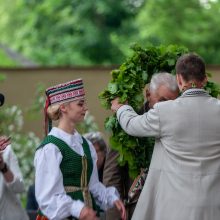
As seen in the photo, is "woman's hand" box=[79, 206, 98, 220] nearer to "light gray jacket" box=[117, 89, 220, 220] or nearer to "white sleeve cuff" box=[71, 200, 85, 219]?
"white sleeve cuff" box=[71, 200, 85, 219]

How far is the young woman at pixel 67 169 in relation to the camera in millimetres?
6164

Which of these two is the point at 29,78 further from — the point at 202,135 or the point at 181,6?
the point at 181,6

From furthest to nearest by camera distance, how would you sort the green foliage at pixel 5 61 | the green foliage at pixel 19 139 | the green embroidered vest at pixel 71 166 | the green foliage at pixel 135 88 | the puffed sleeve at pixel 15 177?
the green foliage at pixel 5 61 < the green foliage at pixel 19 139 < the puffed sleeve at pixel 15 177 < the green foliage at pixel 135 88 < the green embroidered vest at pixel 71 166

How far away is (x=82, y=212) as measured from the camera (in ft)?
20.1

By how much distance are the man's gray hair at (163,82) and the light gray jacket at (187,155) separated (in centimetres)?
47

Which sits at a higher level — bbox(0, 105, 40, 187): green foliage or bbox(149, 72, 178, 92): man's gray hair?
bbox(149, 72, 178, 92): man's gray hair

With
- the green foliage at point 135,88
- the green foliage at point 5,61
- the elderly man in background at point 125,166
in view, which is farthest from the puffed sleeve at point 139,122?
the green foliage at point 5,61

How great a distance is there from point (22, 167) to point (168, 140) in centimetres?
698

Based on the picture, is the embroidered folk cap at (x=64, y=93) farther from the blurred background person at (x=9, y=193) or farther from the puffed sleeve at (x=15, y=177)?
the puffed sleeve at (x=15, y=177)

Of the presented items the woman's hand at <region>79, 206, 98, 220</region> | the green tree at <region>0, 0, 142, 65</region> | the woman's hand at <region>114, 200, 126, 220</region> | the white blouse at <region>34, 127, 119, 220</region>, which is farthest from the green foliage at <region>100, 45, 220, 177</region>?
the green tree at <region>0, 0, 142, 65</region>

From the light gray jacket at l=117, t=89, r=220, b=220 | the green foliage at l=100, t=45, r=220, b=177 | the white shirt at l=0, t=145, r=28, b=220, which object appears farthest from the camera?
the white shirt at l=0, t=145, r=28, b=220

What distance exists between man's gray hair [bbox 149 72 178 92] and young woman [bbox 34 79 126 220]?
538 mm

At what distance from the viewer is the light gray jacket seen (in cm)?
613

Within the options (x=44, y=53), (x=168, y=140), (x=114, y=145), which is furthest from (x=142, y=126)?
(x=44, y=53)
